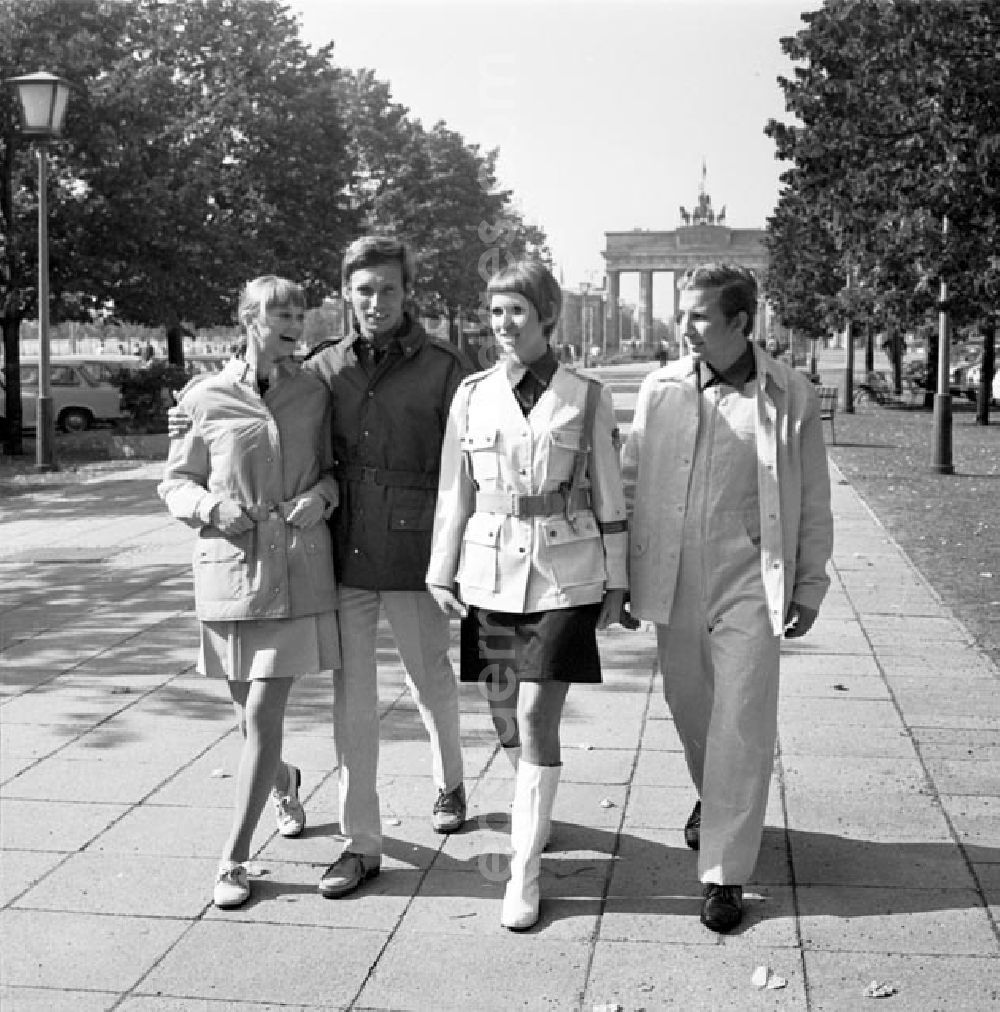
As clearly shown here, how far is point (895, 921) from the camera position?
175 inches

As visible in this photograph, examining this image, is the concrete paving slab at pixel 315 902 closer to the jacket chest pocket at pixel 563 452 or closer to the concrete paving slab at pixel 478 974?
the concrete paving slab at pixel 478 974

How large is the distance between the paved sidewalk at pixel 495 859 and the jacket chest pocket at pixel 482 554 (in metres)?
0.94

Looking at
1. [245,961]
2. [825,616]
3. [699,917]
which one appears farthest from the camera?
[825,616]

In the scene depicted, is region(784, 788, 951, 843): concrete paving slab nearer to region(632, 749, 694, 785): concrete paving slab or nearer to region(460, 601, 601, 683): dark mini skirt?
region(632, 749, 694, 785): concrete paving slab

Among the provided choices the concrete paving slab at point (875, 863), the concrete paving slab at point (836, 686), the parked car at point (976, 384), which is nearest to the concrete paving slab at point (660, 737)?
the concrete paving slab at point (836, 686)

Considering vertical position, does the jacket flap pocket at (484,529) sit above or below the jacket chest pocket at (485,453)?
below

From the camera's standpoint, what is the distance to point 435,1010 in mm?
3883

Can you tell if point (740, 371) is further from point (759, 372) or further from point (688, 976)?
point (688, 976)

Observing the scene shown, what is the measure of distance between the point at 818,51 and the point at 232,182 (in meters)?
13.4

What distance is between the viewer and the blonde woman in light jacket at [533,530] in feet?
14.5

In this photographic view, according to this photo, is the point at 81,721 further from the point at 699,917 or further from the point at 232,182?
the point at 232,182

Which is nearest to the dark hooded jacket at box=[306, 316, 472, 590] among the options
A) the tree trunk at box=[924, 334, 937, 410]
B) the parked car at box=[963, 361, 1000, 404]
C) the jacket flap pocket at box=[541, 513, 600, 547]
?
the jacket flap pocket at box=[541, 513, 600, 547]

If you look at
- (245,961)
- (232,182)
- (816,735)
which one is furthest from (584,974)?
(232,182)

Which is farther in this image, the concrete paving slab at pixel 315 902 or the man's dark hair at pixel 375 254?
the man's dark hair at pixel 375 254
